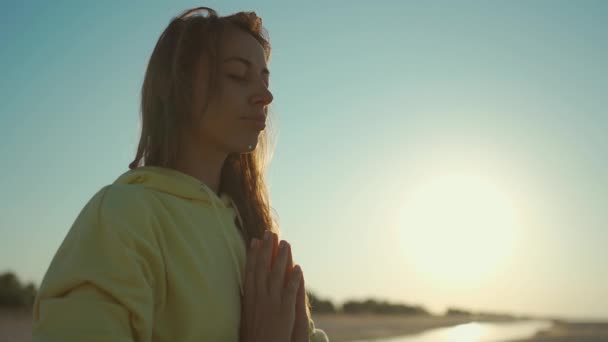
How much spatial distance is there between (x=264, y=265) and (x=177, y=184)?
0.46m

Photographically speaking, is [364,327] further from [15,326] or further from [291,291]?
[291,291]

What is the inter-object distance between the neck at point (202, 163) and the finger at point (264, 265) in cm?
43

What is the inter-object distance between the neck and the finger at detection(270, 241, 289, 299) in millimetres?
509

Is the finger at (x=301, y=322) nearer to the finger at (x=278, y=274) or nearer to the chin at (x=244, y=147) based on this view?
the finger at (x=278, y=274)

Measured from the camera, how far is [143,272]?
74.2 inches

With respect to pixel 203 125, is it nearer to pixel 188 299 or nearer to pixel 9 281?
pixel 188 299

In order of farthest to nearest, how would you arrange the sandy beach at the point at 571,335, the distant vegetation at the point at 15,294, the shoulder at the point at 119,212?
the distant vegetation at the point at 15,294 → the sandy beach at the point at 571,335 → the shoulder at the point at 119,212

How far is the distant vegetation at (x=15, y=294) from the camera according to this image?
1572 cm

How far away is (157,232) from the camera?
2027 millimetres

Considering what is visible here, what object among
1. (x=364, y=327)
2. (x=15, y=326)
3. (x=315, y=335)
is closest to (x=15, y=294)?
(x=15, y=326)

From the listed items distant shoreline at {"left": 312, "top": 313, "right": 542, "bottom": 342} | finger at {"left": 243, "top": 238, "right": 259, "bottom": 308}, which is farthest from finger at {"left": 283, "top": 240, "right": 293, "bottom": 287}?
distant shoreline at {"left": 312, "top": 313, "right": 542, "bottom": 342}

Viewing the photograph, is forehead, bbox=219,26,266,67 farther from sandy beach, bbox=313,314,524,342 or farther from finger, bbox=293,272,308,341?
sandy beach, bbox=313,314,524,342

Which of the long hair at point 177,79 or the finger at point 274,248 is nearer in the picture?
the finger at point 274,248

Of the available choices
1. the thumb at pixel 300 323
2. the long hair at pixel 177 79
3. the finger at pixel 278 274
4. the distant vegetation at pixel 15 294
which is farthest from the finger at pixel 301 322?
the distant vegetation at pixel 15 294
